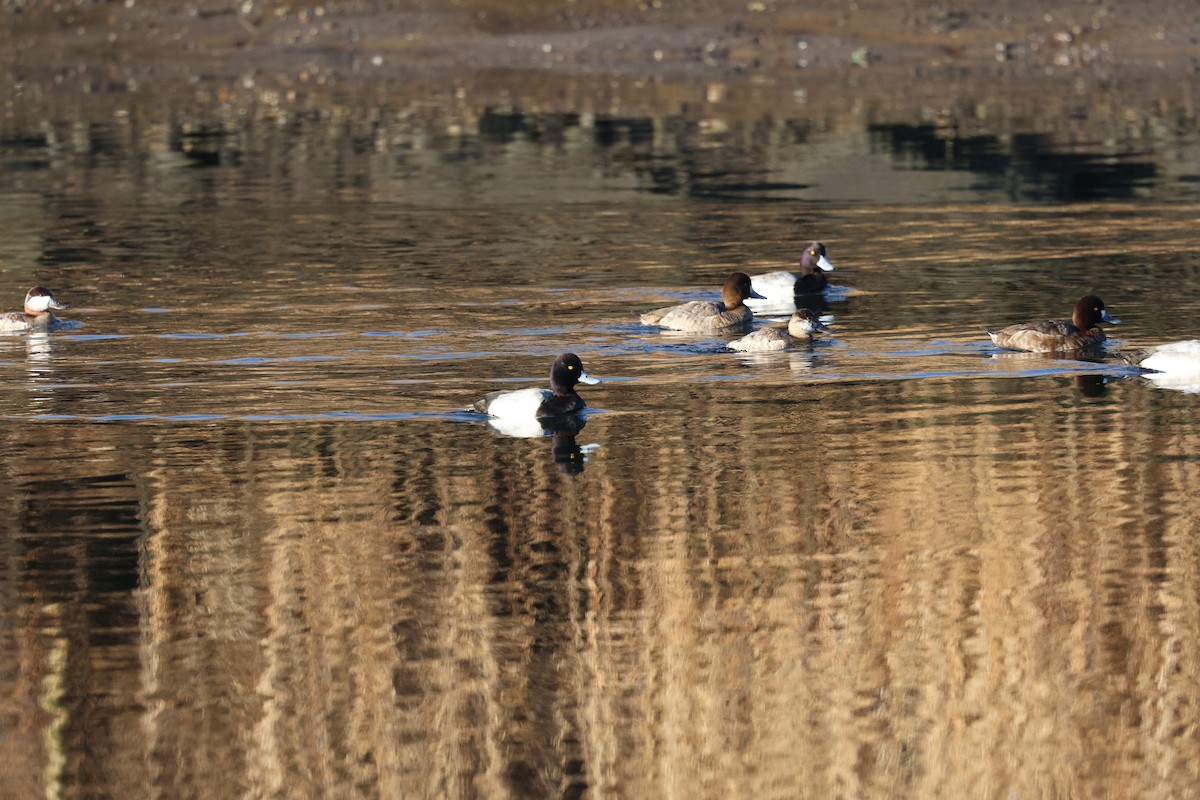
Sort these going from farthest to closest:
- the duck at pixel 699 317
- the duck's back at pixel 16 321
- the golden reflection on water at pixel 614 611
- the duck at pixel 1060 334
→ the duck's back at pixel 16 321
the duck at pixel 699 317
the duck at pixel 1060 334
the golden reflection on water at pixel 614 611

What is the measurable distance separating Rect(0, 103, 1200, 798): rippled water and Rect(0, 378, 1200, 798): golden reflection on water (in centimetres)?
3

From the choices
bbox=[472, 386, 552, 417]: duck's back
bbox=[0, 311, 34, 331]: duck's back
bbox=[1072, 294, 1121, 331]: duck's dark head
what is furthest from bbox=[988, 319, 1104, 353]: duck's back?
bbox=[0, 311, 34, 331]: duck's back

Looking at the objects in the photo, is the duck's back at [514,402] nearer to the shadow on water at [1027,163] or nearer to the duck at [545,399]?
the duck at [545,399]

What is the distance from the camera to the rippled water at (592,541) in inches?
402

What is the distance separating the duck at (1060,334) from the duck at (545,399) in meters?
4.50

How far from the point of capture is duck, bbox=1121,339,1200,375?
60.3 ft

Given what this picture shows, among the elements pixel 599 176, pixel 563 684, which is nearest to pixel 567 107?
pixel 599 176

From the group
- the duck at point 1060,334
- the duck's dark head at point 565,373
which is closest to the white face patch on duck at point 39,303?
the duck's dark head at point 565,373

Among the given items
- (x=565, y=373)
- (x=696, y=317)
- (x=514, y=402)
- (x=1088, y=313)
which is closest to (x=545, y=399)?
(x=514, y=402)

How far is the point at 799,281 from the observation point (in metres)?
24.3

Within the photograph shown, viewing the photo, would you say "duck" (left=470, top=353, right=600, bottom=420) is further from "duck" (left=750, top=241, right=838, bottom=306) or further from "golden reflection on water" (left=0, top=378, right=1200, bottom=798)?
"duck" (left=750, top=241, right=838, bottom=306)

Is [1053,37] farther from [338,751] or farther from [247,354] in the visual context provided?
[338,751]

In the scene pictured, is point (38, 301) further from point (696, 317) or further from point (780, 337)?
point (780, 337)

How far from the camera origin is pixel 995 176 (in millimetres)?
36875
